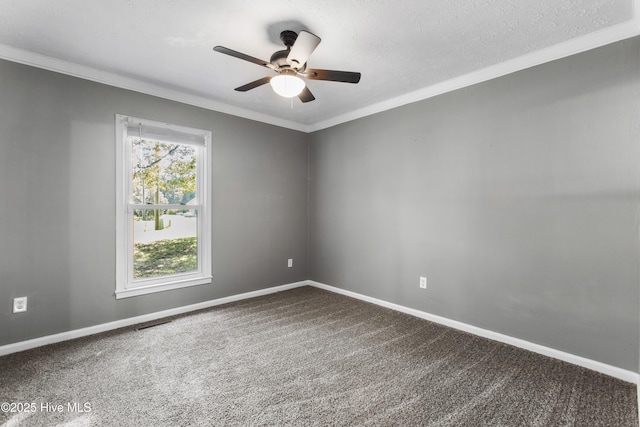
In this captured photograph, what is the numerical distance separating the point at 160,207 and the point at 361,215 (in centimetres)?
234

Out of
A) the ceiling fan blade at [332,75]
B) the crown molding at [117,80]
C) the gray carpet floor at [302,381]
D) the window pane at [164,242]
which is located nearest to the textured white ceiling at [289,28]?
the crown molding at [117,80]

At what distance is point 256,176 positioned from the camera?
4.09 metres

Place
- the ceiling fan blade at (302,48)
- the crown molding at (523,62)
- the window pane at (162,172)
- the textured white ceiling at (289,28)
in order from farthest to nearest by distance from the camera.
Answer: the window pane at (162,172), the crown molding at (523,62), the textured white ceiling at (289,28), the ceiling fan blade at (302,48)

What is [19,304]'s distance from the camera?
100 inches

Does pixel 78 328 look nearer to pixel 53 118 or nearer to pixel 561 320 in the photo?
pixel 53 118

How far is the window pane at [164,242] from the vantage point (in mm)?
3256

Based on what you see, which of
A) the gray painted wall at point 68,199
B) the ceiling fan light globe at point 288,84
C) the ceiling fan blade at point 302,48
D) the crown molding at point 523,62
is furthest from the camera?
the gray painted wall at point 68,199

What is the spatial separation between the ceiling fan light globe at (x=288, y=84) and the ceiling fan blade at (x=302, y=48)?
0.09 metres

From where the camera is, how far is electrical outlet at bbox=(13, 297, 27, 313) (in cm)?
253

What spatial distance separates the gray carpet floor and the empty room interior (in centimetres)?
2

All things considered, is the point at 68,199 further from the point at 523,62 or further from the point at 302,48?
the point at 523,62

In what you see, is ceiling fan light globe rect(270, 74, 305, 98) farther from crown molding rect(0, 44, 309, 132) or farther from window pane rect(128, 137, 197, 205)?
window pane rect(128, 137, 197, 205)

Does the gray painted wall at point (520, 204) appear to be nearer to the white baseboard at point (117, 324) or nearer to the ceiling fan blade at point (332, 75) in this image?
the ceiling fan blade at point (332, 75)

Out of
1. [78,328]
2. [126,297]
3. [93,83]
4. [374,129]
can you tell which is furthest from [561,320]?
[93,83]
